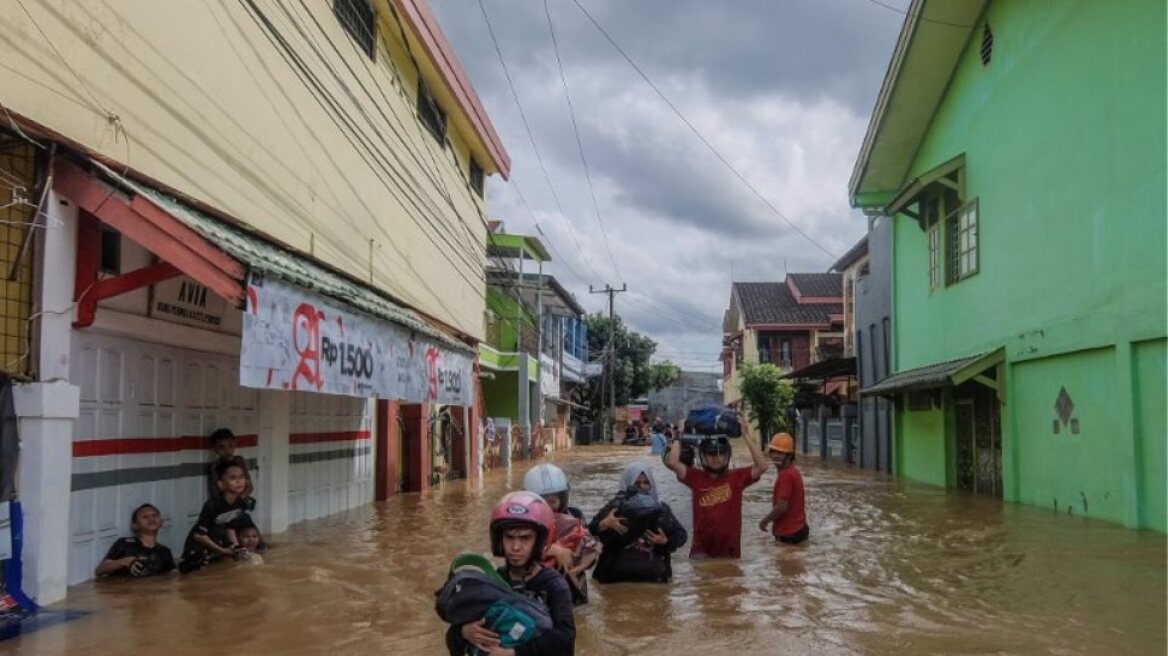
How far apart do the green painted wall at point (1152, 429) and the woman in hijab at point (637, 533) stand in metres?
6.81

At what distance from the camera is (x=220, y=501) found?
29.9 feet

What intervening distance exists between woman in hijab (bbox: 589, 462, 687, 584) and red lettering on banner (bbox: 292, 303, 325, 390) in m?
2.78

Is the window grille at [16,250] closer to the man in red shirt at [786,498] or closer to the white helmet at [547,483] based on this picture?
the white helmet at [547,483]

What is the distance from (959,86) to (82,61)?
1605 centimetres

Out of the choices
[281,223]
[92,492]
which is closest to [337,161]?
[281,223]

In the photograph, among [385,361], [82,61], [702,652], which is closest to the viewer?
[702,652]

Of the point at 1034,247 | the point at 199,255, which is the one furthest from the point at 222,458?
the point at 1034,247

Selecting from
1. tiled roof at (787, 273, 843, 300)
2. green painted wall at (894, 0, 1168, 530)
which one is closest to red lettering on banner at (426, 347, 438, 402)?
green painted wall at (894, 0, 1168, 530)

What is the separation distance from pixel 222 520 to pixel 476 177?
46.7 ft

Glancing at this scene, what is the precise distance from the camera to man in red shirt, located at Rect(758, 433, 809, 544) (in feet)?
32.3

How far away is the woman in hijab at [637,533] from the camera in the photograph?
7418 millimetres

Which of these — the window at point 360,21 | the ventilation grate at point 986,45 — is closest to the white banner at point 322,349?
the window at point 360,21

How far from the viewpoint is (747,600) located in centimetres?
770

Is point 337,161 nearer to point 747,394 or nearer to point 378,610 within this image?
point 378,610
